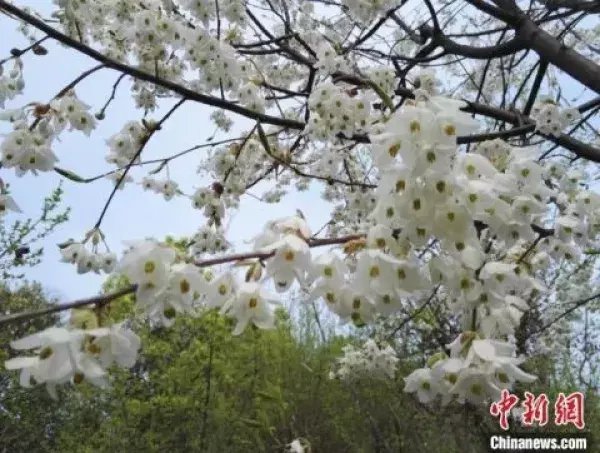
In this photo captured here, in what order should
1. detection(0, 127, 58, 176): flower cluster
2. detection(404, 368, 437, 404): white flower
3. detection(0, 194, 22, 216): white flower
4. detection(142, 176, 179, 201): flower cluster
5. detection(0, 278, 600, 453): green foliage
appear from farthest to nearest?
detection(0, 278, 600, 453): green foliage
detection(142, 176, 179, 201): flower cluster
detection(0, 127, 58, 176): flower cluster
detection(0, 194, 22, 216): white flower
detection(404, 368, 437, 404): white flower

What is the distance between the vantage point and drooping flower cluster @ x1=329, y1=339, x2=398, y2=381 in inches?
229

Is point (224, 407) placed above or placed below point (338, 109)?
below

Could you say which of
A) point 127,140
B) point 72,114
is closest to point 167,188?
point 127,140

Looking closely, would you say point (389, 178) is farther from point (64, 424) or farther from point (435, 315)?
point (64, 424)

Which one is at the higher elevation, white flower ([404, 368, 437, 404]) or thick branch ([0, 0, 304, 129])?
thick branch ([0, 0, 304, 129])

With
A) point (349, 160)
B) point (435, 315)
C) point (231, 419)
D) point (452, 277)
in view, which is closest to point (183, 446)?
point (231, 419)

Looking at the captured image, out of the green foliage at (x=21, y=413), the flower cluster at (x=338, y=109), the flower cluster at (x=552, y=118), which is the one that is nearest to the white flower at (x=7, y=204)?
the flower cluster at (x=338, y=109)

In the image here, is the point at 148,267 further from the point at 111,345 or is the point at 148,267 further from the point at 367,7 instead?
the point at 367,7

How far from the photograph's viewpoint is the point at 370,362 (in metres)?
5.96

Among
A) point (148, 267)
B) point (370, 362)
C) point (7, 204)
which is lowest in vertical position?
point (148, 267)

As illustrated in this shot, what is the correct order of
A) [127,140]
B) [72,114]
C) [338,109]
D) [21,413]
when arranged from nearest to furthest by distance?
[72,114], [338,109], [127,140], [21,413]

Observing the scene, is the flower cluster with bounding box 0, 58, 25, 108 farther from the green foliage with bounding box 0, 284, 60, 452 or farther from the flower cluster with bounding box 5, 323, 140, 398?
the green foliage with bounding box 0, 284, 60, 452

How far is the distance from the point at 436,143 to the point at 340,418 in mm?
8720

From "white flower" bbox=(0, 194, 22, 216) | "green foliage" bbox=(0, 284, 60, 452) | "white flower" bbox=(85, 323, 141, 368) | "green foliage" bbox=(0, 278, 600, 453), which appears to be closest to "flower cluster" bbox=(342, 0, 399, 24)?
"white flower" bbox=(0, 194, 22, 216)
